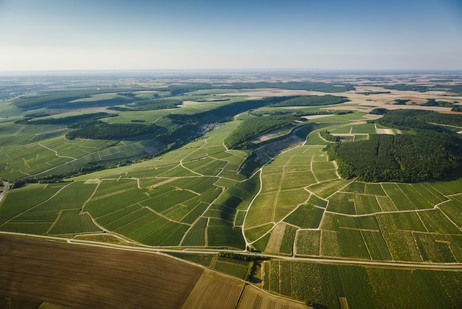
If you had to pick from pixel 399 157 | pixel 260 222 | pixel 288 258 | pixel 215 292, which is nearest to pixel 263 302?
pixel 215 292

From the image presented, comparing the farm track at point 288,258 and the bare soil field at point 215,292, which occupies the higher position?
the bare soil field at point 215,292

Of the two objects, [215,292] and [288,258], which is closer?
[215,292]

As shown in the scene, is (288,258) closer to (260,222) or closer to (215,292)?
(260,222)

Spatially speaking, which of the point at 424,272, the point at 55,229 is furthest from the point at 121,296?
the point at 424,272

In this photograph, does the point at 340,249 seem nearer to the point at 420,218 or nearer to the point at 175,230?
the point at 420,218

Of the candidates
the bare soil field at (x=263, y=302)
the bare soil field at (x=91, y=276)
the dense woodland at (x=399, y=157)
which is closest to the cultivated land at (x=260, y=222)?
the bare soil field at (x=263, y=302)

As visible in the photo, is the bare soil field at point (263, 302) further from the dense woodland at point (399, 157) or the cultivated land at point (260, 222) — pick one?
the dense woodland at point (399, 157)
